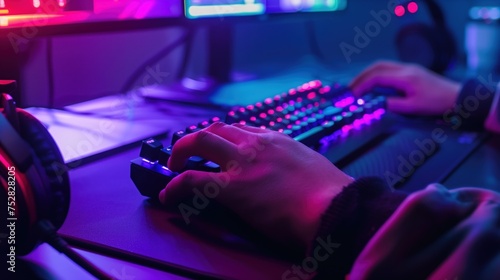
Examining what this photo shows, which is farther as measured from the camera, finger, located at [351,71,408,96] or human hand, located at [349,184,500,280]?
finger, located at [351,71,408,96]

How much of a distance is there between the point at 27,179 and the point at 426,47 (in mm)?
1072

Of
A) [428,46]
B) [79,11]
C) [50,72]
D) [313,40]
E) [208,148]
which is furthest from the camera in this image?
[313,40]

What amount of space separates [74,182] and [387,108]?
55 cm

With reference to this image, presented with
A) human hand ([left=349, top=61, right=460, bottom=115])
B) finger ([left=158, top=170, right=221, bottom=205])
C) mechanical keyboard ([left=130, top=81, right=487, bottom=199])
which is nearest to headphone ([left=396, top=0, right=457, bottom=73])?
human hand ([left=349, top=61, right=460, bottom=115])

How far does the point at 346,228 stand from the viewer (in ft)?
1.39

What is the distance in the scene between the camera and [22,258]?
1.43 ft

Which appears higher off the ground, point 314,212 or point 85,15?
point 85,15

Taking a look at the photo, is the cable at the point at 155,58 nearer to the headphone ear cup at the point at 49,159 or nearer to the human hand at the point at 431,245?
the headphone ear cup at the point at 49,159

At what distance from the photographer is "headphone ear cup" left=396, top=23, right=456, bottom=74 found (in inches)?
49.3

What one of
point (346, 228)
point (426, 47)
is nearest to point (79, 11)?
point (346, 228)

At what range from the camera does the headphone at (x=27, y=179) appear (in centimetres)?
38

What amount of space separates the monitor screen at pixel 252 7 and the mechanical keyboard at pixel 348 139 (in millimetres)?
202

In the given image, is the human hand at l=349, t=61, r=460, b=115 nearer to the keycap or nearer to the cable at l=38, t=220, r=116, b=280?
the keycap

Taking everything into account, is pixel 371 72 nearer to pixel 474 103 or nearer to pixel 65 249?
pixel 474 103
